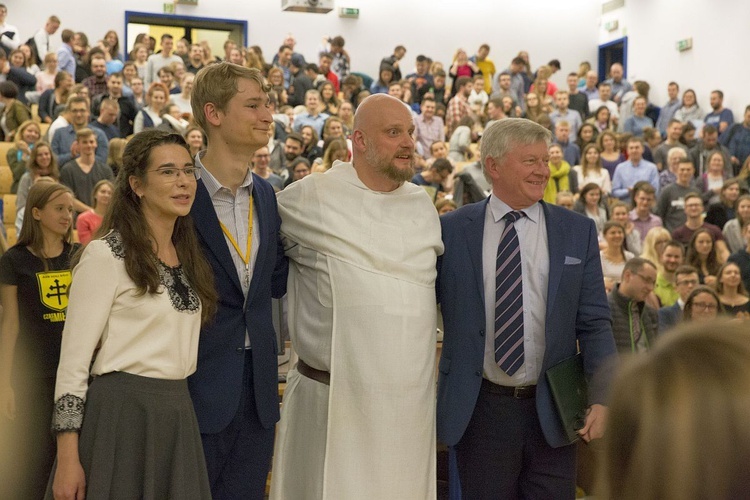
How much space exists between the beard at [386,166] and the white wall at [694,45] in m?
13.8

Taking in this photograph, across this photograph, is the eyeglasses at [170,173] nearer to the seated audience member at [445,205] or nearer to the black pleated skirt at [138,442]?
the black pleated skirt at [138,442]

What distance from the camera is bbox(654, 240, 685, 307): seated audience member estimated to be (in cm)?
790

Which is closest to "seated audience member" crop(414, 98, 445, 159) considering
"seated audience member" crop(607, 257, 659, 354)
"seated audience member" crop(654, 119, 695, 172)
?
"seated audience member" crop(654, 119, 695, 172)

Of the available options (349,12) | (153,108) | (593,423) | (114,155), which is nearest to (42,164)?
(114,155)

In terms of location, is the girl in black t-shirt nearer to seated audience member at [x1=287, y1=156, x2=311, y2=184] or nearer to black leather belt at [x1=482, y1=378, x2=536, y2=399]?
black leather belt at [x1=482, y1=378, x2=536, y2=399]

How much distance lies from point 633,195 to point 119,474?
8334mm

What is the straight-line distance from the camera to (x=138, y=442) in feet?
8.20

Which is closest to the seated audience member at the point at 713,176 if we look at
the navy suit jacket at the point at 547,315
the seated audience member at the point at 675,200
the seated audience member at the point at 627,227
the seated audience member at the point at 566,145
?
the seated audience member at the point at 675,200

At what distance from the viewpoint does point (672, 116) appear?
603 inches

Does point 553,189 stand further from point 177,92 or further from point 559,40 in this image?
point 559,40

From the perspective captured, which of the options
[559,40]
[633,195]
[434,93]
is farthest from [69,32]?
[559,40]

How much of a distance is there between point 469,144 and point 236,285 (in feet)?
31.4

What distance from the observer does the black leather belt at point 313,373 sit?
2.97 metres

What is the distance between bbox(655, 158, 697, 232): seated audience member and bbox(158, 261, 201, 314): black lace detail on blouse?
839 cm
